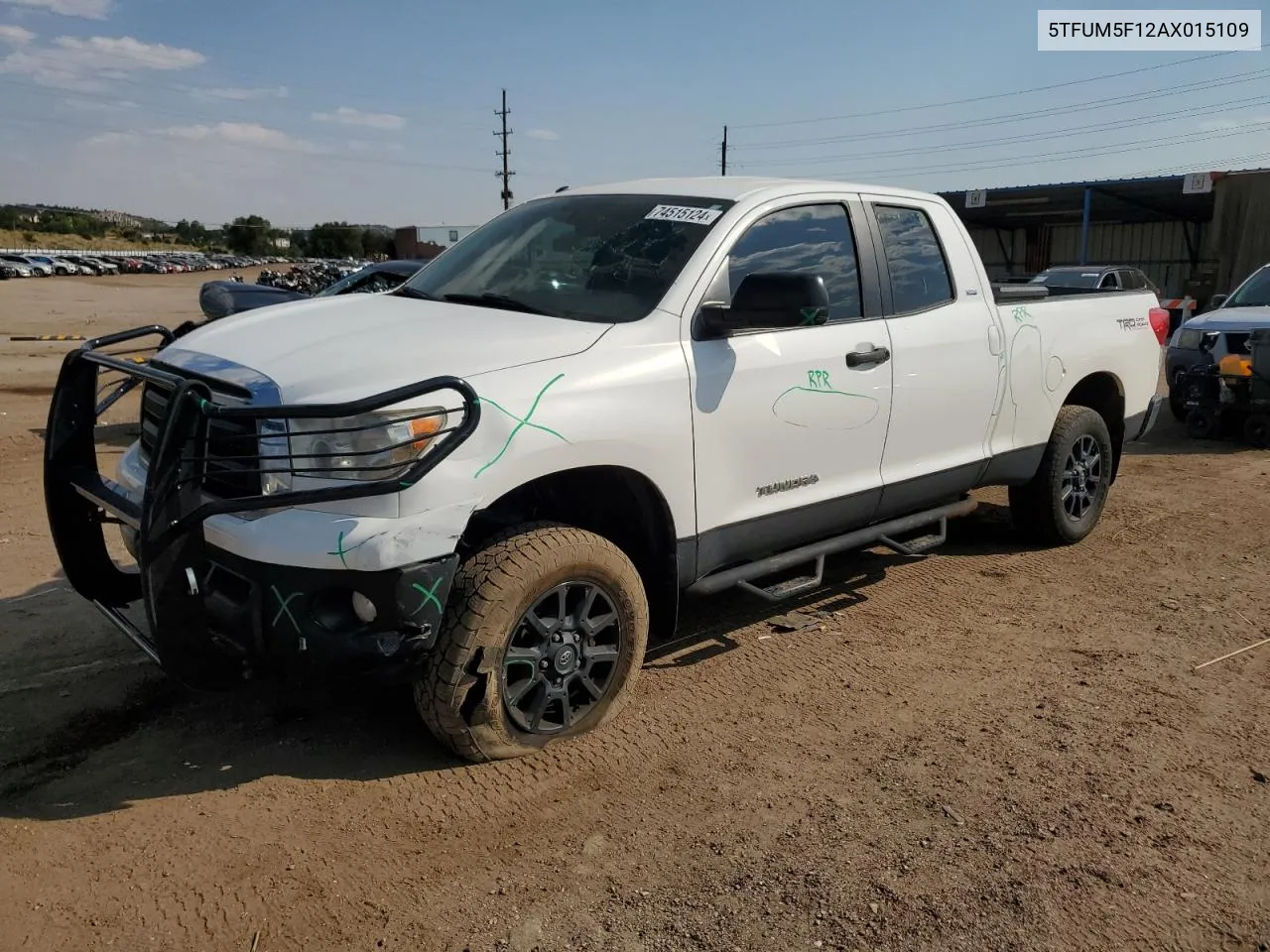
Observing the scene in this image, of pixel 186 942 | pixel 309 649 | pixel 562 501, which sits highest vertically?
pixel 562 501

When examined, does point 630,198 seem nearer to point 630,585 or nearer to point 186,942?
point 630,585

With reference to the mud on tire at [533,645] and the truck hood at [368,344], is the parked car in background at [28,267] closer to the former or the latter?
the truck hood at [368,344]

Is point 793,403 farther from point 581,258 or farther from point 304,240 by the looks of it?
point 304,240

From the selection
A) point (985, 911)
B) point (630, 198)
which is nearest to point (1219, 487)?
point (630, 198)

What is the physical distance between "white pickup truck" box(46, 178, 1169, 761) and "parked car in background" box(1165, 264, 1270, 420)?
18.2 feet

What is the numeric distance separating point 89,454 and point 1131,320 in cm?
557

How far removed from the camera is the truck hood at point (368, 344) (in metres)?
3.15

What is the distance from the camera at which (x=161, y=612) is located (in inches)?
118

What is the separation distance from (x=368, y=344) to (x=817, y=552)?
2.09 metres

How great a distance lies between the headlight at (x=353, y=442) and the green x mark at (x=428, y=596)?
1.08ft

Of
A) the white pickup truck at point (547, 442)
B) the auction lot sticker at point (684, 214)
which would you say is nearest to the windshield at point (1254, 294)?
the white pickup truck at point (547, 442)

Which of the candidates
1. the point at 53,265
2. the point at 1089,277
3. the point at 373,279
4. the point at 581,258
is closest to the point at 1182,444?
the point at 1089,277

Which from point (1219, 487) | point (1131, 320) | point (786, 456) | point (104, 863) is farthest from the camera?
point (1219, 487)

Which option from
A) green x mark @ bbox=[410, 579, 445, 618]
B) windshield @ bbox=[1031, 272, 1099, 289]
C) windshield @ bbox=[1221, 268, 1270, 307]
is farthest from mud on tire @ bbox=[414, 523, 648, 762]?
windshield @ bbox=[1031, 272, 1099, 289]
